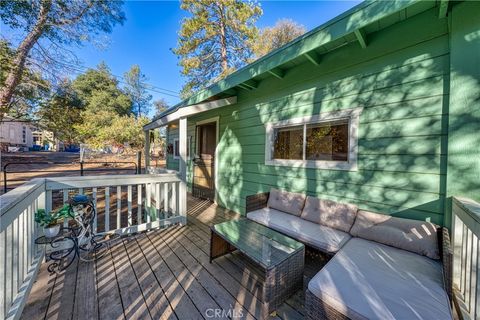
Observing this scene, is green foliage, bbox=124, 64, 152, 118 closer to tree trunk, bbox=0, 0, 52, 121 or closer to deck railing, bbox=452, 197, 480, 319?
tree trunk, bbox=0, 0, 52, 121

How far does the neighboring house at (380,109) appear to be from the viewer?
5.66 feet

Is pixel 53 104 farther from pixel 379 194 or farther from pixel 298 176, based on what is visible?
pixel 379 194

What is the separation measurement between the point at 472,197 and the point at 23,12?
8.88 metres

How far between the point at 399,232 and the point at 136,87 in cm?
2790

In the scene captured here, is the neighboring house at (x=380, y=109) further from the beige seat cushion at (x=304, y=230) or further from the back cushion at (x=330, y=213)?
the beige seat cushion at (x=304, y=230)

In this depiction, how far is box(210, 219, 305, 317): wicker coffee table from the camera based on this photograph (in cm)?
161

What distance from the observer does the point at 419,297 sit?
126 centimetres

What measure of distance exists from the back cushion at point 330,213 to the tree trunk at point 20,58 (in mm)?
6874

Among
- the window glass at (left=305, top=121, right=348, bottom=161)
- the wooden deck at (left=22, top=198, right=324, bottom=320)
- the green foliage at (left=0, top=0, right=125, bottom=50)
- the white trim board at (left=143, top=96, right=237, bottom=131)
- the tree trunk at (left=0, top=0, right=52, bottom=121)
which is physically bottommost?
the wooden deck at (left=22, top=198, right=324, bottom=320)

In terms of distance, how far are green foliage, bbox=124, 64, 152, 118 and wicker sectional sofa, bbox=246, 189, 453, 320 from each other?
2607 cm

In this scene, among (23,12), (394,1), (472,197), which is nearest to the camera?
(394,1)

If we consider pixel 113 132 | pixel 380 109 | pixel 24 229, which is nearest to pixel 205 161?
pixel 24 229

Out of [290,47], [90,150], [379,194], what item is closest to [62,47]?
[290,47]

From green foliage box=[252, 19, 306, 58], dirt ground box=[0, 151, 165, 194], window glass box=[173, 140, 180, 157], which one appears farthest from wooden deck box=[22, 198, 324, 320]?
green foliage box=[252, 19, 306, 58]
